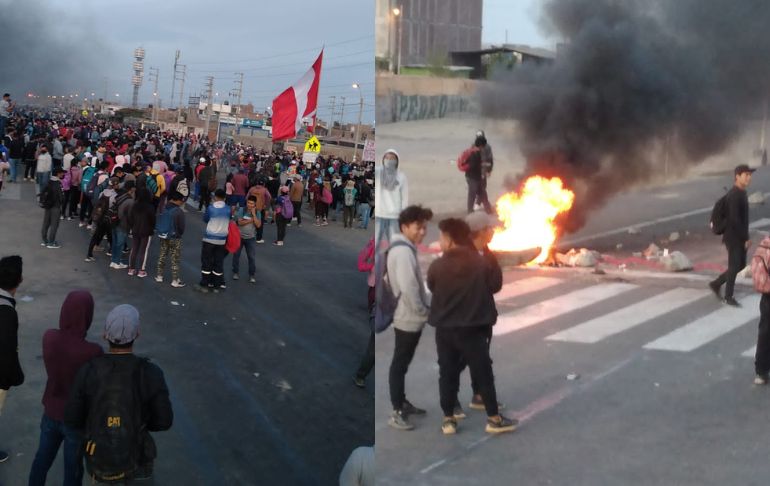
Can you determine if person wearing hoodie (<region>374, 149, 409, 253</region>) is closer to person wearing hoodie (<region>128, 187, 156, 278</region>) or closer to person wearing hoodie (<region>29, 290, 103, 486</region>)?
person wearing hoodie (<region>29, 290, 103, 486</region>)

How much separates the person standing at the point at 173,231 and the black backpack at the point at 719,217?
284 inches

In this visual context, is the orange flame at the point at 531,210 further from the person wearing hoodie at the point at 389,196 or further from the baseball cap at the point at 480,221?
the person wearing hoodie at the point at 389,196

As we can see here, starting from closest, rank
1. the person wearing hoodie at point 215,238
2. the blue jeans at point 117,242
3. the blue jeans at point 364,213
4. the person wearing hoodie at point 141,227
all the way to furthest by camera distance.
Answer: the person wearing hoodie at point 215,238, the person wearing hoodie at point 141,227, the blue jeans at point 117,242, the blue jeans at point 364,213

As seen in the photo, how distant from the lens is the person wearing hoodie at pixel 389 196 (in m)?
1.60

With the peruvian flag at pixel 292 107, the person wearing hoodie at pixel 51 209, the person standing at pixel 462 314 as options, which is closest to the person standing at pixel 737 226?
the person standing at pixel 462 314

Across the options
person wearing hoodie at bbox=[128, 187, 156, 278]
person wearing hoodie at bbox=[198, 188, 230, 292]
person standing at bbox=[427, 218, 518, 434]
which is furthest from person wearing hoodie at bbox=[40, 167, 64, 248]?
person standing at bbox=[427, 218, 518, 434]

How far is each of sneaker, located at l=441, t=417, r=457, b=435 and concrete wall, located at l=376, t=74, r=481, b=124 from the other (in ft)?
2.17

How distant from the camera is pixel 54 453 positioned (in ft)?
11.3

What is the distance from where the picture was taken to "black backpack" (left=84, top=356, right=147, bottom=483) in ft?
8.87

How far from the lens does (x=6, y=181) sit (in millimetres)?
15711

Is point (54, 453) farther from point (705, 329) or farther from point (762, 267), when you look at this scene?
point (762, 267)

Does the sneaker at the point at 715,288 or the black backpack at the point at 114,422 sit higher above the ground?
the sneaker at the point at 715,288

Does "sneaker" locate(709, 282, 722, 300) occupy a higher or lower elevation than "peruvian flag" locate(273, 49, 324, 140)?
lower

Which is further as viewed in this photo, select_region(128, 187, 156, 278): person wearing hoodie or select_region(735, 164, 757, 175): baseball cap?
select_region(128, 187, 156, 278): person wearing hoodie
